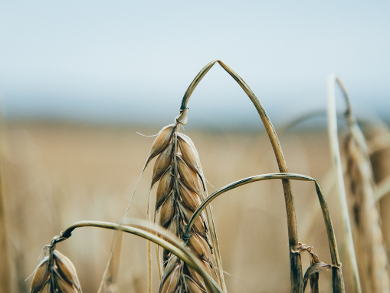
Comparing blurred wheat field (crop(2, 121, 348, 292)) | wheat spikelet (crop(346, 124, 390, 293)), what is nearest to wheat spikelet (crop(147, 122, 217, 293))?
blurred wheat field (crop(2, 121, 348, 292))

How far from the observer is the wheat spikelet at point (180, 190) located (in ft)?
1.44

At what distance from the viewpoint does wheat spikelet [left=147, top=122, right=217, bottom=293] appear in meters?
0.44

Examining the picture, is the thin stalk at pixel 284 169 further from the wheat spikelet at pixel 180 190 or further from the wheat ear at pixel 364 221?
the wheat ear at pixel 364 221

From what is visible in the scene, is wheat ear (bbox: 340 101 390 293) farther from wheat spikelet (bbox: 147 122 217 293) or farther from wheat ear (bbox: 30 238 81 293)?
wheat ear (bbox: 30 238 81 293)

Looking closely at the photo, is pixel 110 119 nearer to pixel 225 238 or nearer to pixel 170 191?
pixel 225 238

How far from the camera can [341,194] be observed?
502mm

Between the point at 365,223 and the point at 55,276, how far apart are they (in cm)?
61

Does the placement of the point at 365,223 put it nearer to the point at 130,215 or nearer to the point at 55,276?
the point at 55,276

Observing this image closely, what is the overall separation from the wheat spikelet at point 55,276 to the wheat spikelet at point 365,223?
0.56m


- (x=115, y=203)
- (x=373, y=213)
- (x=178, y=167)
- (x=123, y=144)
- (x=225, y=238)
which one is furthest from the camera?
(x=123, y=144)

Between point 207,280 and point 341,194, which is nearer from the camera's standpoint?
point 207,280

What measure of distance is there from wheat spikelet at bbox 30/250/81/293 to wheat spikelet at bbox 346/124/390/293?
1.85 feet

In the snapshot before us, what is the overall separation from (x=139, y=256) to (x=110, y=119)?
16066mm

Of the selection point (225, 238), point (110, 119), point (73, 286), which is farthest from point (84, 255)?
point (110, 119)
